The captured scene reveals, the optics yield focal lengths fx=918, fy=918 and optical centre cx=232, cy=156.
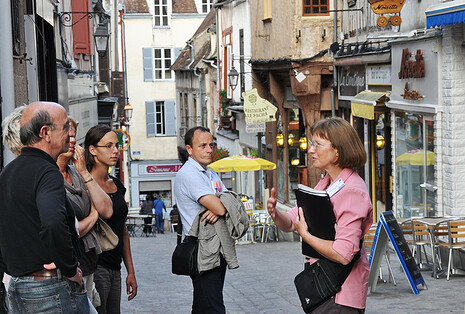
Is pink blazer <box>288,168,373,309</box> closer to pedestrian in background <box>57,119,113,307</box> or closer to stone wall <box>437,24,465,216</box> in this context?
pedestrian in background <box>57,119,113,307</box>

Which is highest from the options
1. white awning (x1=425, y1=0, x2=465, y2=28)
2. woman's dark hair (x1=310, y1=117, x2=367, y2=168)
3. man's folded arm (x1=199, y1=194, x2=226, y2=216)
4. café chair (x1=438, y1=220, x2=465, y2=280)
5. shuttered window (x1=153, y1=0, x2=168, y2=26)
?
shuttered window (x1=153, y1=0, x2=168, y2=26)

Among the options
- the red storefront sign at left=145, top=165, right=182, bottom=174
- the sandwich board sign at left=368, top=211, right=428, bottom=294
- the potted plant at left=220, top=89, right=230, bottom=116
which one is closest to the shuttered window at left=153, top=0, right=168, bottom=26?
the red storefront sign at left=145, top=165, right=182, bottom=174

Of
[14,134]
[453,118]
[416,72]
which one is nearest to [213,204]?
[14,134]

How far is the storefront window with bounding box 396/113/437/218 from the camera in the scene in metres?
15.8

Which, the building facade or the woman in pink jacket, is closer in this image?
the woman in pink jacket

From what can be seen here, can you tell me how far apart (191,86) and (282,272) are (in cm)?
3456

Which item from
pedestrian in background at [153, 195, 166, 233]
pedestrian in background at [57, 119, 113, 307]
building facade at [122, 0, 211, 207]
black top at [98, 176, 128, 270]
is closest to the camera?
pedestrian in background at [57, 119, 113, 307]

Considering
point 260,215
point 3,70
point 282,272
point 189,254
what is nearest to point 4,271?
point 189,254

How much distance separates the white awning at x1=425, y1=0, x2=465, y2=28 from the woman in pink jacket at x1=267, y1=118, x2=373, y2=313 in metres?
7.56

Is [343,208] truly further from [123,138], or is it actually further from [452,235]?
[123,138]

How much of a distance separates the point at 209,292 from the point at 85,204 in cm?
174

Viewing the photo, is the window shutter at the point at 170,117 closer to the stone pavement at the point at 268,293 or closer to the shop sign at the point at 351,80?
the shop sign at the point at 351,80

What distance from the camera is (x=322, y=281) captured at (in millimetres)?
5215

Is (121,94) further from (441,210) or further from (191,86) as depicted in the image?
(441,210)
